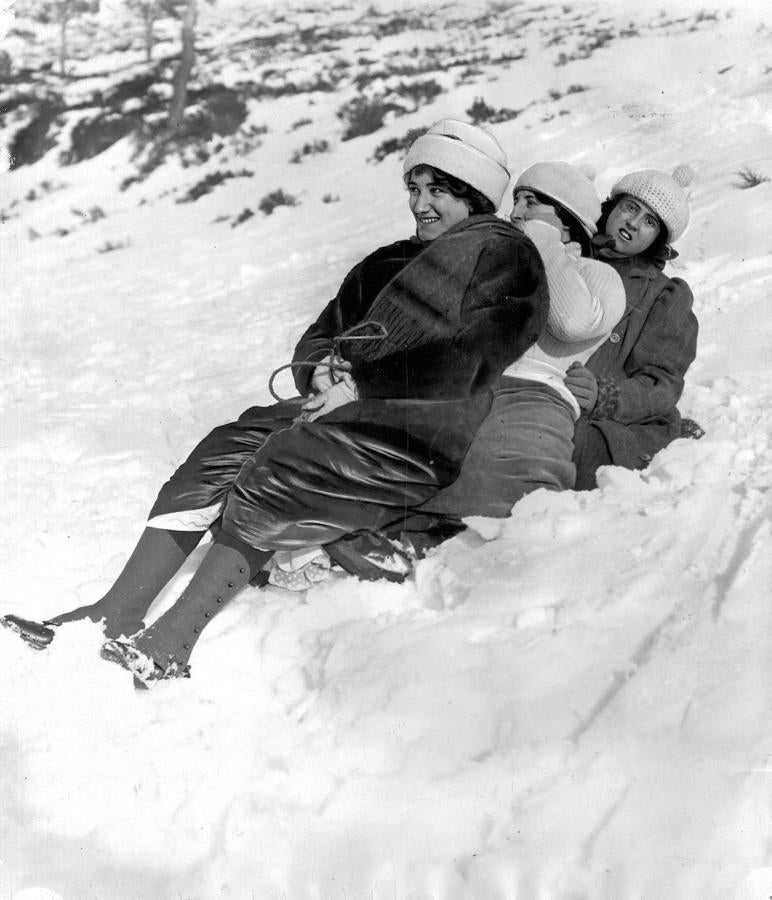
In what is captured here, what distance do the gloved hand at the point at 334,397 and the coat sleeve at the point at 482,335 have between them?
100 millimetres

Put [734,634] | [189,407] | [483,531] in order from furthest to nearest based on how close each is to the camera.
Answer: [189,407] < [483,531] < [734,634]

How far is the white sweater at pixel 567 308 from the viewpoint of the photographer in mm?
2910

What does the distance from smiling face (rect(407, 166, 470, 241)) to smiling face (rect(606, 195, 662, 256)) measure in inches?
29.2

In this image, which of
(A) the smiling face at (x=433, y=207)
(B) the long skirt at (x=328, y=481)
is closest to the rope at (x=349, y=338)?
(B) the long skirt at (x=328, y=481)

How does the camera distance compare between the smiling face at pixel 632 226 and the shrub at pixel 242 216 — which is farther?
the shrub at pixel 242 216

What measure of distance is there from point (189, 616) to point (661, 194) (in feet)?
6.77

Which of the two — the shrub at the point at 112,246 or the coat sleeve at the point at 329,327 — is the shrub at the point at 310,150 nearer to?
the shrub at the point at 112,246

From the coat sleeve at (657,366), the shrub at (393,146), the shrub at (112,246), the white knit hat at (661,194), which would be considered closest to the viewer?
the coat sleeve at (657,366)

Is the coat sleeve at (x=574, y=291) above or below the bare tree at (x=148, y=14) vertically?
below

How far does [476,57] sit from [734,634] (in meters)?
6.63

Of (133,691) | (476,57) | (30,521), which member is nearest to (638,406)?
(133,691)

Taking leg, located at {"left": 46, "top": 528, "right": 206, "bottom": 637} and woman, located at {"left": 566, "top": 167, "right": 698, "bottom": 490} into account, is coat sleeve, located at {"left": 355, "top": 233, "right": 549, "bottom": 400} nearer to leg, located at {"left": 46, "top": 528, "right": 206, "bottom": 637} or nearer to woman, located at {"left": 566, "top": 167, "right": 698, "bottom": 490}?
woman, located at {"left": 566, "top": 167, "right": 698, "bottom": 490}

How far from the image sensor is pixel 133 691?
2.59m

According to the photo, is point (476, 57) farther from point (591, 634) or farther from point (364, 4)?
point (591, 634)
